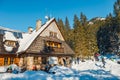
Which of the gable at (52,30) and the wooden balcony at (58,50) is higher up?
the gable at (52,30)

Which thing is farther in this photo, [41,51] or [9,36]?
[9,36]

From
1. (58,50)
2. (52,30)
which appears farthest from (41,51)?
(52,30)

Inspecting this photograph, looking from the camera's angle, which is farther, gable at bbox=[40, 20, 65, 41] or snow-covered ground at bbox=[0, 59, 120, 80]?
gable at bbox=[40, 20, 65, 41]

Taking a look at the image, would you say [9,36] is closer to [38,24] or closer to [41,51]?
[41,51]

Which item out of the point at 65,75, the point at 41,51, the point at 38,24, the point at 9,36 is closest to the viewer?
the point at 65,75

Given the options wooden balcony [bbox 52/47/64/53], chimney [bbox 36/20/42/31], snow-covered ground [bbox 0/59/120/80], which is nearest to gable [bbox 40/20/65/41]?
chimney [bbox 36/20/42/31]

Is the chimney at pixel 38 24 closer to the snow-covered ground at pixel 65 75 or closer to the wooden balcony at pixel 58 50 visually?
the wooden balcony at pixel 58 50

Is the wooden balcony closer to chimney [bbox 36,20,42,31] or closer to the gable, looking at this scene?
the gable

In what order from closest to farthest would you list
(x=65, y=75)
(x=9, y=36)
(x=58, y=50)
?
(x=65, y=75) → (x=9, y=36) → (x=58, y=50)

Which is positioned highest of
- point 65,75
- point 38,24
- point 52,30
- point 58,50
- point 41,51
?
point 38,24

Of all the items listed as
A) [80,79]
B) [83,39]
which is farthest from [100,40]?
[80,79]

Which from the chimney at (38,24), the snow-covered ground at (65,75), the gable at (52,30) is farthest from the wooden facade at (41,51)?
the snow-covered ground at (65,75)

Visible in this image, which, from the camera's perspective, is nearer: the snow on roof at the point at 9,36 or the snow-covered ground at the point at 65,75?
the snow-covered ground at the point at 65,75

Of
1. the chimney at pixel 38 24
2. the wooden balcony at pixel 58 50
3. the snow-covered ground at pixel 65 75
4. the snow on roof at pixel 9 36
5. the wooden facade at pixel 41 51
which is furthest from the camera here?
the chimney at pixel 38 24
